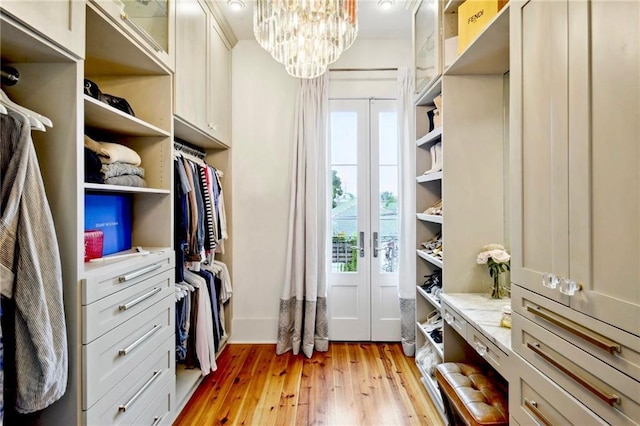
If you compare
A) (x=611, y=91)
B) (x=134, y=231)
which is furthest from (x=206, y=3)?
(x=611, y=91)

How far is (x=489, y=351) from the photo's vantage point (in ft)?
4.64

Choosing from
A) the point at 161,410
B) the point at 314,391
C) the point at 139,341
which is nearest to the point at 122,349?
the point at 139,341

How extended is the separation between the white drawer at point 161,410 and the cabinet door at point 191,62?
5.34ft

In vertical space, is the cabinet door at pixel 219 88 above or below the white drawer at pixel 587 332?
above

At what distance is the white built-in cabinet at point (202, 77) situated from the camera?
197cm

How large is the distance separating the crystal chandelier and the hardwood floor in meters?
2.22

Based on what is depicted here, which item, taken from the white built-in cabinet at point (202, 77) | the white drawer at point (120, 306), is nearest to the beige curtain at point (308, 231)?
the white built-in cabinet at point (202, 77)

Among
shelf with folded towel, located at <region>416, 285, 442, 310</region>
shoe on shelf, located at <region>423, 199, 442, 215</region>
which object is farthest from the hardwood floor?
shoe on shelf, located at <region>423, 199, 442, 215</region>

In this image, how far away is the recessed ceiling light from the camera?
8.01 ft

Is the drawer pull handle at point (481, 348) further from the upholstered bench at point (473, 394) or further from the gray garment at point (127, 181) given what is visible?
the gray garment at point (127, 181)

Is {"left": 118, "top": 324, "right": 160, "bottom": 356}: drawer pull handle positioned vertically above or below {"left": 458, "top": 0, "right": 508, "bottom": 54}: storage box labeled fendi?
below

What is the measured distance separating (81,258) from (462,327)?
183cm

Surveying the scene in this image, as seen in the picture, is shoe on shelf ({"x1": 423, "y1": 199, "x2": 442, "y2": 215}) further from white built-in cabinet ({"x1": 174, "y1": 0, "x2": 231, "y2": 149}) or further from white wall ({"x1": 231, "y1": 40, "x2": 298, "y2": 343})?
white built-in cabinet ({"x1": 174, "y1": 0, "x2": 231, "y2": 149})

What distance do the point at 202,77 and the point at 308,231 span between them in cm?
151
